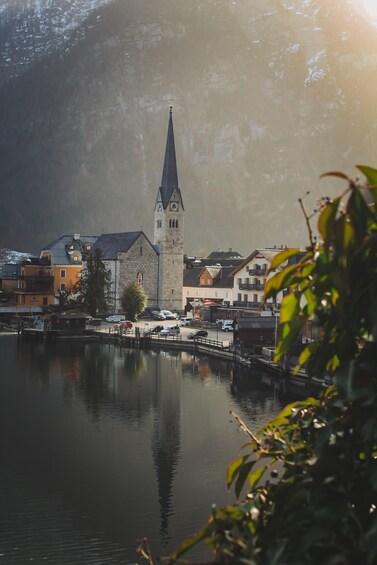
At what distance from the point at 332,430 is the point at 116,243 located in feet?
244

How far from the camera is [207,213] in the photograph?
180m

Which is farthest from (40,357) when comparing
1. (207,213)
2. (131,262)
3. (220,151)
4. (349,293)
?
(220,151)

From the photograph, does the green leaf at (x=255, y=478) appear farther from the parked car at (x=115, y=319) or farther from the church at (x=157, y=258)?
the church at (x=157, y=258)

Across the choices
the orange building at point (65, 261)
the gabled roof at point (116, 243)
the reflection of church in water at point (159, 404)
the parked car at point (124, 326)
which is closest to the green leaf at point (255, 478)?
the reflection of church in water at point (159, 404)

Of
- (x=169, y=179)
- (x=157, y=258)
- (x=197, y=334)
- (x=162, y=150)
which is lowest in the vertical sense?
(x=197, y=334)

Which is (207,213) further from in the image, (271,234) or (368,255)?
(368,255)

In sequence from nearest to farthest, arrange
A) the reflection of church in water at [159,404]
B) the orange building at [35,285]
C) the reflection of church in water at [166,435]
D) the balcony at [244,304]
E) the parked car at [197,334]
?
the reflection of church in water at [166,435], the reflection of church in water at [159,404], the parked car at [197,334], the balcony at [244,304], the orange building at [35,285]

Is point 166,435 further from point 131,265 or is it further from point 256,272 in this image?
point 131,265

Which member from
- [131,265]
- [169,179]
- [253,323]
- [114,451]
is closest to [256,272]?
[131,265]

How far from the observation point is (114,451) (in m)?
24.2

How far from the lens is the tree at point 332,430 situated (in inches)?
111

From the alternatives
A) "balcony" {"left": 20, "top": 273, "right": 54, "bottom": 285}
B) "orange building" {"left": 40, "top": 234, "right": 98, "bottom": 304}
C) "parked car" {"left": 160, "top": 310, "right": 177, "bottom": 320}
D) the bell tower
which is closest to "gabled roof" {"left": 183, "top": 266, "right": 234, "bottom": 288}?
the bell tower

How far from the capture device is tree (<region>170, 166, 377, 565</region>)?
9.27 ft

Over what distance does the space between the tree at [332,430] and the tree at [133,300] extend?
214ft
